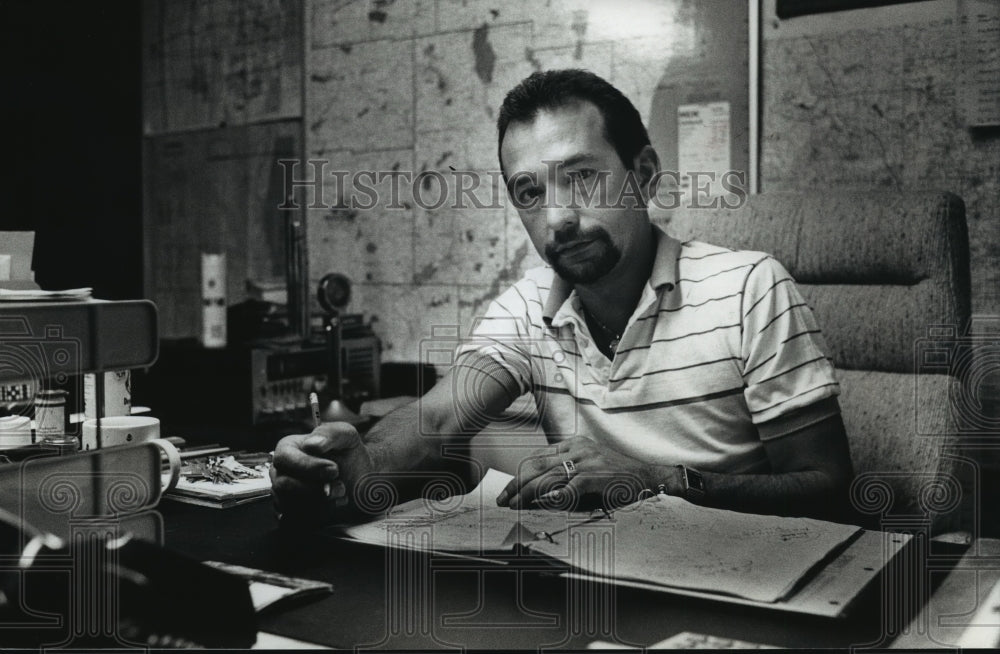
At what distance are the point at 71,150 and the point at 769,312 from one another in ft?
7.94

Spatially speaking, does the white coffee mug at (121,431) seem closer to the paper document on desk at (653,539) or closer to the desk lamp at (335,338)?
the paper document on desk at (653,539)

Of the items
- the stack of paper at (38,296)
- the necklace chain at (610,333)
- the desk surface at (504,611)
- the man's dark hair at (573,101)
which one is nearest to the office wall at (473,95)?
the man's dark hair at (573,101)

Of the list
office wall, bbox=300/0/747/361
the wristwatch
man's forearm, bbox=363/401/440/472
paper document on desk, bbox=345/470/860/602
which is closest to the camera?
paper document on desk, bbox=345/470/860/602

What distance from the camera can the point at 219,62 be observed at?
130 inches

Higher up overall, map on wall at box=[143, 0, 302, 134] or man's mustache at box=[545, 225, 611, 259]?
map on wall at box=[143, 0, 302, 134]

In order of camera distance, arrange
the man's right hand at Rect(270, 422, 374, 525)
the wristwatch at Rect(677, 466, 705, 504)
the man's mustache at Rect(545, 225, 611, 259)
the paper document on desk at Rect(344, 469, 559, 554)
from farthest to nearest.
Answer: the man's mustache at Rect(545, 225, 611, 259)
the wristwatch at Rect(677, 466, 705, 504)
the man's right hand at Rect(270, 422, 374, 525)
the paper document on desk at Rect(344, 469, 559, 554)

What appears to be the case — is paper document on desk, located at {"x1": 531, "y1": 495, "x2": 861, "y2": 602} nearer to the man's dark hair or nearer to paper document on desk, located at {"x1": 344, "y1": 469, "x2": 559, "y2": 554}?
paper document on desk, located at {"x1": 344, "y1": 469, "x2": 559, "y2": 554}

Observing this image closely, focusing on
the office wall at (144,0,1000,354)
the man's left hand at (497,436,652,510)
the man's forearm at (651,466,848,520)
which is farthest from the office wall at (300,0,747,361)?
the man's left hand at (497,436,652,510)

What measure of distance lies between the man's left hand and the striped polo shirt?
12.5 inches

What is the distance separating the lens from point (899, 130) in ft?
7.13

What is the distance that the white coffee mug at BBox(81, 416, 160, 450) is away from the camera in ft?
4.30

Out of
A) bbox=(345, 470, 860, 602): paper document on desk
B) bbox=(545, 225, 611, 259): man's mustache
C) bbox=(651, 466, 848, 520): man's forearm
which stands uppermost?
bbox=(545, 225, 611, 259): man's mustache

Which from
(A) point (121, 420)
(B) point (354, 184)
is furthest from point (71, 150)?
(A) point (121, 420)

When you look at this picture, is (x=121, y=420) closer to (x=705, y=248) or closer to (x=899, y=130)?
(x=705, y=248)
